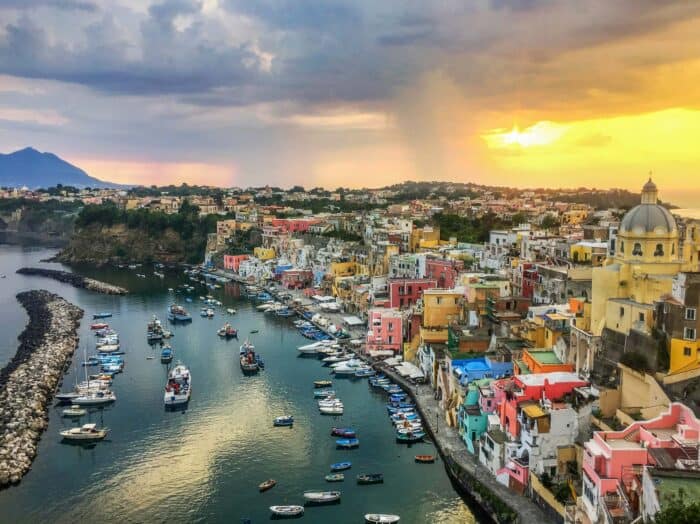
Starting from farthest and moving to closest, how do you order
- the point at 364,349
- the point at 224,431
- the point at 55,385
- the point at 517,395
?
the point at 364,349
the point at 55,385
the point at 224,431
the point at 517,395

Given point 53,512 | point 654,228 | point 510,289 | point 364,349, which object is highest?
point 654,228

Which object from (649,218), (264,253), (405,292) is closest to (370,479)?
(649,218)

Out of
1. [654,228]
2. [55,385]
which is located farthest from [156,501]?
[654,228]

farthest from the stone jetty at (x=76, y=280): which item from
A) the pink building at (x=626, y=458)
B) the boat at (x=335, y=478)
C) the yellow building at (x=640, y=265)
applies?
the pink building at (x=626, y=458)

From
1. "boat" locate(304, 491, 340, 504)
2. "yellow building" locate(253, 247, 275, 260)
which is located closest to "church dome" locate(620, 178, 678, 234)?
"boat" locate(304, 491, 340, 504)

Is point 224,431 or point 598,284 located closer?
point 598,284

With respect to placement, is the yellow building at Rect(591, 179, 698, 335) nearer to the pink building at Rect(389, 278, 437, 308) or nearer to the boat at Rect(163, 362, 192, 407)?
the boat at Rect(163, 362, 192, 407)

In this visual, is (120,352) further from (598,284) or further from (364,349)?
(598,284)
